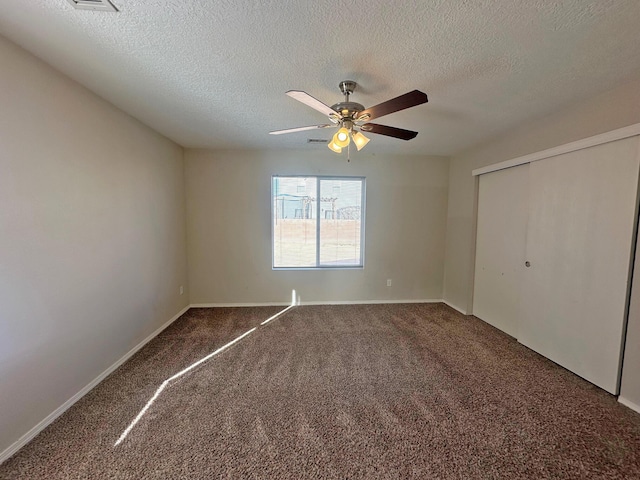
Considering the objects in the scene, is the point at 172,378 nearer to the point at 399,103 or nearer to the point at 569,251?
the point at 399,103

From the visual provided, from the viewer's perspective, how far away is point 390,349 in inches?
109

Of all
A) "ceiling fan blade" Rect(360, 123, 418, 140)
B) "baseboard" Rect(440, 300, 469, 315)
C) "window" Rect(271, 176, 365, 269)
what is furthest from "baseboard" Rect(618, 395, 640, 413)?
"window" Rect(271, 176, 365, 269)

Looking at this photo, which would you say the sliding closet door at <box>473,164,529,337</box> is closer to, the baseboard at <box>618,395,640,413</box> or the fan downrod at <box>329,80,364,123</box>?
the baseboard at <box>618,395,640,413</box>

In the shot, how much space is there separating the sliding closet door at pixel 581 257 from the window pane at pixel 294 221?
2.75 meters

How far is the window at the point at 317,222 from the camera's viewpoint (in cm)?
410

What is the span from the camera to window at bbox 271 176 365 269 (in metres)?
4.10

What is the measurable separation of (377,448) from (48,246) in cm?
248

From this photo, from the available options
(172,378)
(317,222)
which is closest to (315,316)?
(317,222)

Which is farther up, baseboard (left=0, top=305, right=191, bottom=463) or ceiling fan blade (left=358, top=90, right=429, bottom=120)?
ceiling fan blade (left=358, top=90, right=429, bottom=120)

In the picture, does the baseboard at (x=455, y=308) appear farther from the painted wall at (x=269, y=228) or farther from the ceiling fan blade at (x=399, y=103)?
the ceiling fan blade at (x=399, y=103)

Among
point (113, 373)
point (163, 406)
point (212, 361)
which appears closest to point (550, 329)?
point (212, 361)

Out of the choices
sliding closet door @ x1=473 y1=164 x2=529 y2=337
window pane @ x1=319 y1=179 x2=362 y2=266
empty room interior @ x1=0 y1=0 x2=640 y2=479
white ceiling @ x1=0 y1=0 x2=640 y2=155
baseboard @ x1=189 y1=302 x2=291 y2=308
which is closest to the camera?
white ceiling @ x1=0 y1=0 x2=640 y2=155

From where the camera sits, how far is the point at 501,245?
10.6 ft

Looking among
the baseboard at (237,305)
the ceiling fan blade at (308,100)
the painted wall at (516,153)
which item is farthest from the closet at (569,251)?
the baseboard at (237,305)
